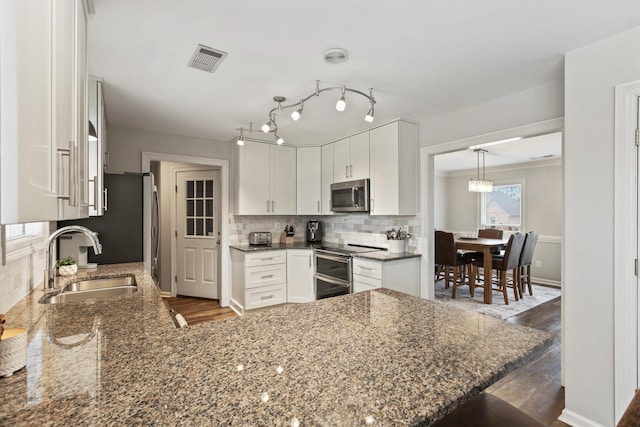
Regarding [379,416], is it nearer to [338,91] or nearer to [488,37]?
[488,37]

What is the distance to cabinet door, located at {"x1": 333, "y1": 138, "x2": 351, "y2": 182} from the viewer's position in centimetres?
395

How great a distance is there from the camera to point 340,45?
1.83 metres

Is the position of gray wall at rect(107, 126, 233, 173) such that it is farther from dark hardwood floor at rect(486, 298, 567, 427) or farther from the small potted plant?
dark hardwood floor at rect(486, 298, 567, 427)

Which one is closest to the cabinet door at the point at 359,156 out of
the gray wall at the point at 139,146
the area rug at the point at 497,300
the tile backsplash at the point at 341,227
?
the tile backsplash at the point at 341,227

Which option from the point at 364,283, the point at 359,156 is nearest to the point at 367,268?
the point at 364,283

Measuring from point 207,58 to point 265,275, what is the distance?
2.67m

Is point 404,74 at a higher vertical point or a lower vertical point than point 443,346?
higher

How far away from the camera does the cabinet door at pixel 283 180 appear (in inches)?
170

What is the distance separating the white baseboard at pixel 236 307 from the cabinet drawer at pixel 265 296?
0.60 feet

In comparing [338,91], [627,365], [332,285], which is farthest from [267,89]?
[627,365]

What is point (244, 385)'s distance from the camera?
789 millimetres

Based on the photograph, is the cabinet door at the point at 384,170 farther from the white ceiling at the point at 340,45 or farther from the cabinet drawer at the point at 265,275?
the cabinet drawer at the point at 265,275

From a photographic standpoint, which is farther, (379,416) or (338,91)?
(338,91)

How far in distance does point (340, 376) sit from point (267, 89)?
2.21 m
